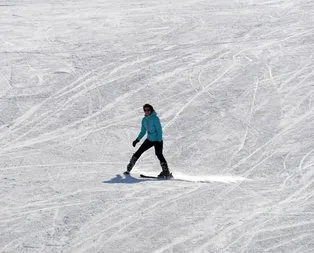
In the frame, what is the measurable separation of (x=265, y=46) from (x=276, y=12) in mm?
4867

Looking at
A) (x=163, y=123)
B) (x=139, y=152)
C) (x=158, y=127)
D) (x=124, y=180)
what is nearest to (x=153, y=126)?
(x=158, y=127)

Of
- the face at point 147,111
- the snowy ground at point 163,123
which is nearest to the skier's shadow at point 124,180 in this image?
the snowy ground at point 163,123

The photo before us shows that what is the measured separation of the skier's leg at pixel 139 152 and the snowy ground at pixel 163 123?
0.24 meters

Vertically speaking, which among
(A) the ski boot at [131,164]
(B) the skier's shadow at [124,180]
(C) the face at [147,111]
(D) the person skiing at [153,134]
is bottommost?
(B) the skier's shadow at [124,180]

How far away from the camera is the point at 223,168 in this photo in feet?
51.3

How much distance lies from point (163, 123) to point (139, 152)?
3.90 m

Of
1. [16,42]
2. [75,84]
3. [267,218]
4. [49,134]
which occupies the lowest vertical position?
[267,218]

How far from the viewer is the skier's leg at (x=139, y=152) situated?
1433 centimetres

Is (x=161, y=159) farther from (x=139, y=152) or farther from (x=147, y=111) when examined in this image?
(x=147, y=111)

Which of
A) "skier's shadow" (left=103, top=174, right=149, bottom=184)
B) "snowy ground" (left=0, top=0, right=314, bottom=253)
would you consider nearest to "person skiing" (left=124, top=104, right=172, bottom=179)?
"skier's shadow" (left=103, top=174, right=149, bottom=184)

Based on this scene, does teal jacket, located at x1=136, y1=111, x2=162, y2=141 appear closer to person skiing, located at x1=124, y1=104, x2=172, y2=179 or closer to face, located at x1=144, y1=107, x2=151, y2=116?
person skiing, located at x1=124, y1=104, x2=172, y2=179

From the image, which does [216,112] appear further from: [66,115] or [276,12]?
[276,12]

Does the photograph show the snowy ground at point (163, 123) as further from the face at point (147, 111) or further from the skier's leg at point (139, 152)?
the face at point (147, 111)

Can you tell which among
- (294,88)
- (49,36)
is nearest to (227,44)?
(294,88)
